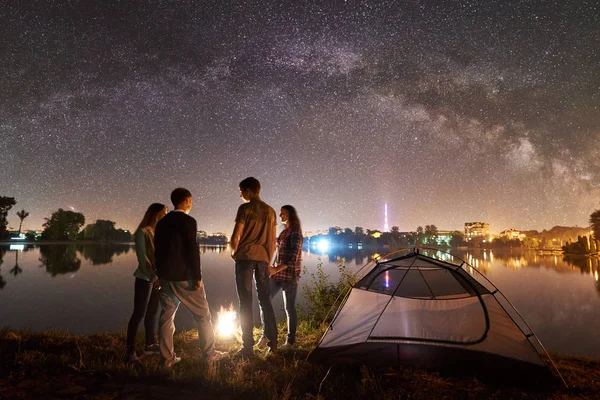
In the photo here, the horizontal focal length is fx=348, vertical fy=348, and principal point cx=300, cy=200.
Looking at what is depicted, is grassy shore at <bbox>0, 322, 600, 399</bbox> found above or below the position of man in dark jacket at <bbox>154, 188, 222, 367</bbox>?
below

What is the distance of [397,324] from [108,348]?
5294 mm

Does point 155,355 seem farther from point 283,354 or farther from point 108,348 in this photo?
point 283,354

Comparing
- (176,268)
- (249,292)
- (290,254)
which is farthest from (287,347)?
→ (176,268)

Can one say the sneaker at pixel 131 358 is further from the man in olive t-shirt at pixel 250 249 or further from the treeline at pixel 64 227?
the treeline at pixel 64 227

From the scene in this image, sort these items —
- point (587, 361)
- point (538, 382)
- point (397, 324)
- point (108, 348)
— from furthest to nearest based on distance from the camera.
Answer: point (587, 361)
point (397, 324)
point (108, 348)
point (538, 382)

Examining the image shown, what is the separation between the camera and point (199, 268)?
4715mm

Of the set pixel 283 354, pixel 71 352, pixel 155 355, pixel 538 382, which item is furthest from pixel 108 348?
pixel 538 382

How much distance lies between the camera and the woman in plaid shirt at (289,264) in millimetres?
6121

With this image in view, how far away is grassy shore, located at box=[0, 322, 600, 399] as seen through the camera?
4.18 metres

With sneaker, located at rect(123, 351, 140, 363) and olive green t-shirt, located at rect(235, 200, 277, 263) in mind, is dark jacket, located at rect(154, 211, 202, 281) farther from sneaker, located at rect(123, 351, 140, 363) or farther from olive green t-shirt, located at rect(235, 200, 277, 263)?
sneaker, located at rect(123, 351, 140, 363)

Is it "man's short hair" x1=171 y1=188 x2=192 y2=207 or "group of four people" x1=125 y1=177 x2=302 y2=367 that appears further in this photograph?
"man's short hair" x1=171 y1=188 x2=192 y2=207

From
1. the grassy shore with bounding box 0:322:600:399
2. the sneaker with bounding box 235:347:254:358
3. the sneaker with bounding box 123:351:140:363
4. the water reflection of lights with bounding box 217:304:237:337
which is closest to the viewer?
the grassy shore with bounding box 0:322:600:399

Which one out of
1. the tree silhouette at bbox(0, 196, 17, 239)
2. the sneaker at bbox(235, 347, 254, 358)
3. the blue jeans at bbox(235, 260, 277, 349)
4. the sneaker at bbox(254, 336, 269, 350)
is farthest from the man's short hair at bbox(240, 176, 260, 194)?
the tree silhouette at bbox(0, 196, 17, 239)

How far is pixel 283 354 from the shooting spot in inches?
234
